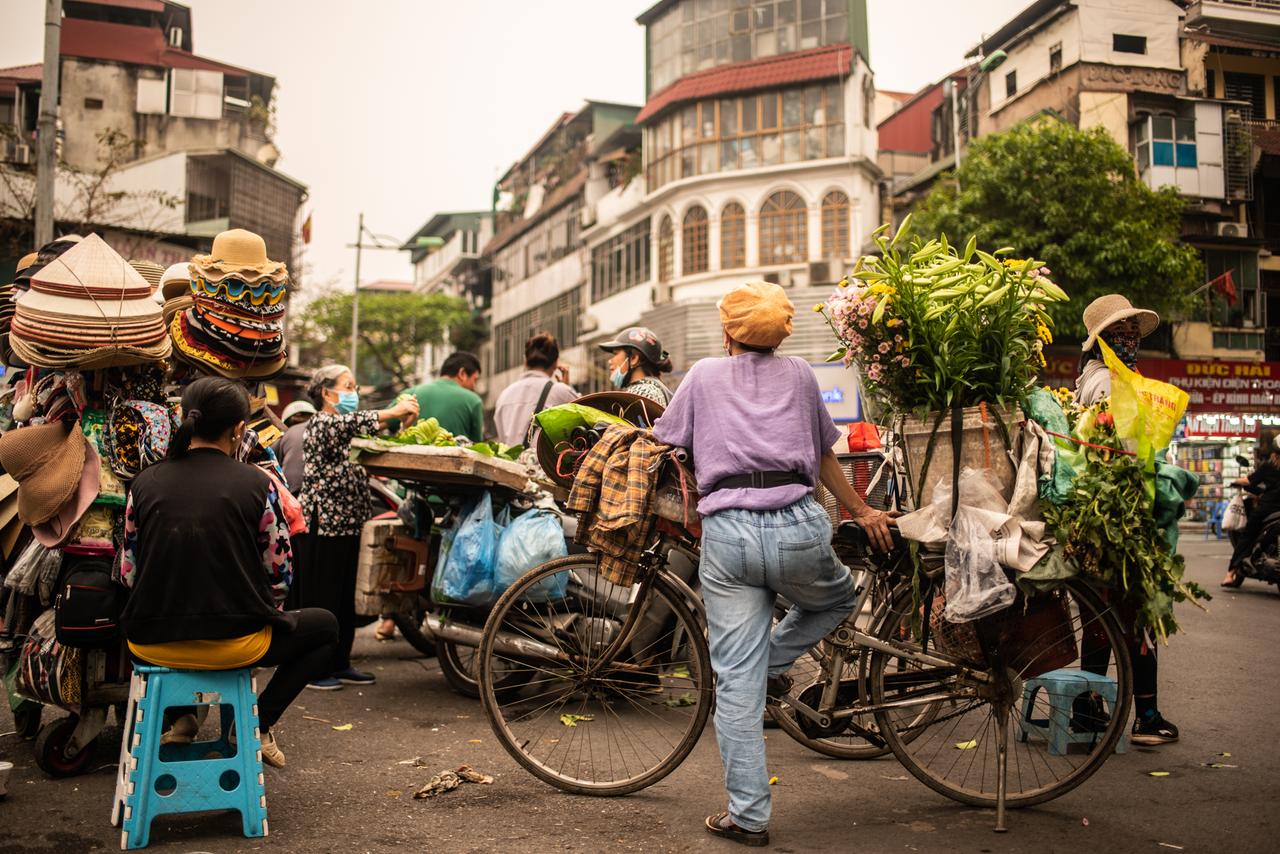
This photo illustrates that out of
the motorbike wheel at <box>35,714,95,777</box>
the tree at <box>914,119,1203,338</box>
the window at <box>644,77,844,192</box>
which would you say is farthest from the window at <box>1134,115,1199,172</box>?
the motorbike wheel at <box>35,714,95,777</box>

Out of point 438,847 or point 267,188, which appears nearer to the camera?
point 438,847

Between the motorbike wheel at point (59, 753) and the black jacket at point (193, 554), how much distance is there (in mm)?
1088

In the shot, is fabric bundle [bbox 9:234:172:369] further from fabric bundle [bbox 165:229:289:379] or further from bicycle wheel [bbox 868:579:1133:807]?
bicycle wheel [bbox 868:579:1133:807]

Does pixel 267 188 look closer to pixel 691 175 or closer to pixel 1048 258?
pixel 691 175

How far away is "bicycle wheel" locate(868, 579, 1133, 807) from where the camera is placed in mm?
4105

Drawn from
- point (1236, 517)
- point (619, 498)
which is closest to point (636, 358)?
point (619, 498)

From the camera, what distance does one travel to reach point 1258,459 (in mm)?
13984

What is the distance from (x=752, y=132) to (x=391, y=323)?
96.2ft

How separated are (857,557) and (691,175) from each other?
104 feet

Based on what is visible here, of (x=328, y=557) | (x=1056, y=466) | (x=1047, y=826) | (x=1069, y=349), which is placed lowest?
(x=1047, y=826)

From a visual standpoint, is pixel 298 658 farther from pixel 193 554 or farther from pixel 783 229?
pixel 783 229

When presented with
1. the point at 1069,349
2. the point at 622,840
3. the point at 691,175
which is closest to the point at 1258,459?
the point at 622,840

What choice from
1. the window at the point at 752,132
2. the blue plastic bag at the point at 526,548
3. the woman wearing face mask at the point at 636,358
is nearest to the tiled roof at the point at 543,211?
the window at the point at 752,132

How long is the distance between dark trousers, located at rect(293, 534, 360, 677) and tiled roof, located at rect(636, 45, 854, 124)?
1134 inches
